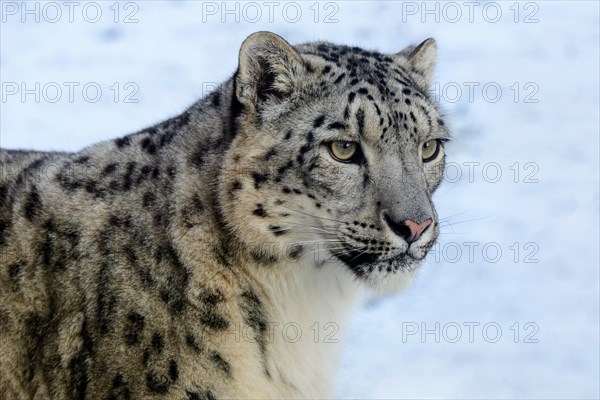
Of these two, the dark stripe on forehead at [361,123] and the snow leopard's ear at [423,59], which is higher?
the snow leopard's ear at [423,59]

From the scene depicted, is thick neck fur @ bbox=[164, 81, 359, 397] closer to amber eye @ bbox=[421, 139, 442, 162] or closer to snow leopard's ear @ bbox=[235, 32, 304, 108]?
snow leopard's ear @ bbox=[235, 32, 304, 108]

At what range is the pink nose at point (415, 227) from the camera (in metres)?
4.54

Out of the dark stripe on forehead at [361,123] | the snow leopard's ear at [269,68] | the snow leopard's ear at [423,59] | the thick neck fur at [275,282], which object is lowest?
the thick neck fur at [275,282]

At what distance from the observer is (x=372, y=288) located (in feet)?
16.0

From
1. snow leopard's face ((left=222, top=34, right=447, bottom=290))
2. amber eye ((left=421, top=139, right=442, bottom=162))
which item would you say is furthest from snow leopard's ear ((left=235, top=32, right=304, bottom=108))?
amber eye ((left=421, top=139, right=442, bottom=162))

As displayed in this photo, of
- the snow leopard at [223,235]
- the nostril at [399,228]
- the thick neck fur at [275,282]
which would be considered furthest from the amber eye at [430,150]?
the thick neck fur at [275,282]

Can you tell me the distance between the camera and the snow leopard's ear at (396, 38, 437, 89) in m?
5.43

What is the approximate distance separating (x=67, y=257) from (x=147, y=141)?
0.69m

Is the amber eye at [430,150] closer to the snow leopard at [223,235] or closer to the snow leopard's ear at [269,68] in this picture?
the snow leopard at [223,235]

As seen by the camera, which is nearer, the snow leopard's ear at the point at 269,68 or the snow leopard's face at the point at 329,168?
the snow leopard's face at the point at 329,168

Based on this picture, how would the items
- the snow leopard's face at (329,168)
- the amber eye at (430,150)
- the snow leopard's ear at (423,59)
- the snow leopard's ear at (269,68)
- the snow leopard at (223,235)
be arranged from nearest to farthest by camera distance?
the snow leopard at (223,235) < the snow leopard's face at (329,168) < the snow leopard's ear at (269,68) < the amber eye at (430,150) < the snow leopard's ear at (423,59)

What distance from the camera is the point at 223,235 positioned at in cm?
472

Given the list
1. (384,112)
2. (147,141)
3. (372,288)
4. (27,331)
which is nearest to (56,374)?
(27,331)

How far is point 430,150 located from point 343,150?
533 mm
